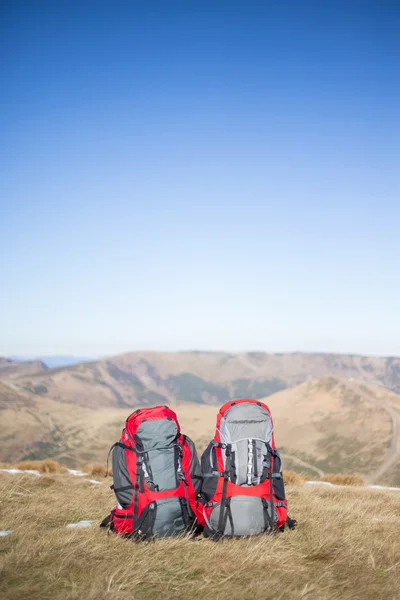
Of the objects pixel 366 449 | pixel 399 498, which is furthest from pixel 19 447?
pixel 399 498

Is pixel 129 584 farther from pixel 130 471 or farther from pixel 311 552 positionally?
pixel 311 552

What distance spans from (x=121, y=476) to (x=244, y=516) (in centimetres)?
182

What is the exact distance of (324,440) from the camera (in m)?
78.4

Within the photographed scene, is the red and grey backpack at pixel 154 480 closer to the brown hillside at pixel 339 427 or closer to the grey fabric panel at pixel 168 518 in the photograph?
the grey fabric panel at pixel 168 518

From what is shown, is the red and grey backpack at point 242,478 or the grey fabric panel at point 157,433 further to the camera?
the grey fabric panel at point 157,433

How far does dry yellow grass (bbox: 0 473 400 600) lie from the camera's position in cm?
452

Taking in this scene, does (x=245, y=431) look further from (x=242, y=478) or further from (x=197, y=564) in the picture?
(x=197, y=564)

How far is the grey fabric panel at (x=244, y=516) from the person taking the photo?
21.1 ft

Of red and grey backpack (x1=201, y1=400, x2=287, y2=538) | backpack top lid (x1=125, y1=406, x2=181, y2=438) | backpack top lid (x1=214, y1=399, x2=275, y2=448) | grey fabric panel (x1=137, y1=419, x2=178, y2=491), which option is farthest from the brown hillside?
grey fabric panel (x1=137, y1=419, x2=178, y2=491)

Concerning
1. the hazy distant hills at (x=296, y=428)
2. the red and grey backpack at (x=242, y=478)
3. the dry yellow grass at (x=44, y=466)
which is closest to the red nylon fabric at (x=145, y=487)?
the red and grey backpack at (x=242, y=478)

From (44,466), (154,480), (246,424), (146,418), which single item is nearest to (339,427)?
(44,466)

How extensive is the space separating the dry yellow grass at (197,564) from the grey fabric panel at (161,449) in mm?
839

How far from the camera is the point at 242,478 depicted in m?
6.61

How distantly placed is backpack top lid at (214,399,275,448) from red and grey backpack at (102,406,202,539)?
23.2 inches
